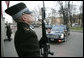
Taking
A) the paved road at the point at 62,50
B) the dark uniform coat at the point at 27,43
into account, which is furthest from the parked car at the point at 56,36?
the dark uniform coat at the point at 27,43

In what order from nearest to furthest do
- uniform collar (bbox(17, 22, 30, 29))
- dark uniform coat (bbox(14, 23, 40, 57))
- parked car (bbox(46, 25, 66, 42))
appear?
1. dark uniform coat (bbox(14, 23, 40, 57))
2. uniform collar (bbox(17, 22, 30, 29))
3. parked car (bbox(46, 25, 66, 42))

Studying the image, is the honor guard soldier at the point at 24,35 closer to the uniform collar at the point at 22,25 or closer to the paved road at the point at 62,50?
the uniform collar at the point at 22,25

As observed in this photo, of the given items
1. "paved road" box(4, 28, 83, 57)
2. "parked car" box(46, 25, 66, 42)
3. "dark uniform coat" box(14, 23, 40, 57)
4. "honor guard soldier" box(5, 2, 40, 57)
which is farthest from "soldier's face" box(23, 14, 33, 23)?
"parked car" box(46, 25, 66, 42)

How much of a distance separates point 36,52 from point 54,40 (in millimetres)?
14112

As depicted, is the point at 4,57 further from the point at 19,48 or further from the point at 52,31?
the point at 52,31

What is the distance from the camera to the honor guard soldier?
2.16m

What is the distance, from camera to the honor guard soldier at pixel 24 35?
2156 mm

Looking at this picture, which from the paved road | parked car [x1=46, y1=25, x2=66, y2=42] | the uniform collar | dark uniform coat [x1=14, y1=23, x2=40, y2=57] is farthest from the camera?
parked car [x1=46, y1=25, x2=66, y2=42]

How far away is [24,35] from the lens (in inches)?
85.8

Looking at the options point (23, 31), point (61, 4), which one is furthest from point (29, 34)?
point (61, 4)

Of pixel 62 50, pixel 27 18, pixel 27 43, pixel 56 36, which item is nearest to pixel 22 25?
pixel 27 18

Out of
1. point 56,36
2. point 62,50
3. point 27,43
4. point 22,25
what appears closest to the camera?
point 27,43

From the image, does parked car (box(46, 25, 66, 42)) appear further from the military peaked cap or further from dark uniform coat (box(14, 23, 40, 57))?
dark uniform coat (box(14, 23, 40, 57))

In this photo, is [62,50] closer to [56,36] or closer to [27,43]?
[56,36]
